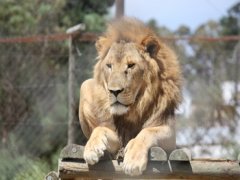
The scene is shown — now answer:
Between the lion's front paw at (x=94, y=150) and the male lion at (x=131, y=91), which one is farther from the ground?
the male lion at (x=131, y=91)

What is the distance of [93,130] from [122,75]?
15.7 inches

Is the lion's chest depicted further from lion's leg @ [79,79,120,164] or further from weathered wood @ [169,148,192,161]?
weathered wood @ [169,148,192,161]

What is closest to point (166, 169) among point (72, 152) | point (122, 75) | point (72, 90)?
→ point (72, 152)

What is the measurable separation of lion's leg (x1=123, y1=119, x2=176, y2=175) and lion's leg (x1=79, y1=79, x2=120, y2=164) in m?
0.15

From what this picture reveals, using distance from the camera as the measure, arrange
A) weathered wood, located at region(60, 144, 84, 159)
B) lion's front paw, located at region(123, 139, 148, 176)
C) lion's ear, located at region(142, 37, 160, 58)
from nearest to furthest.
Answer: lion's front paw, located at region(123, 139, 148, 176) < weathered wood, located at region(60, 144, 84, 159) < lion's ear, located at region(142, 37, 160, 58)

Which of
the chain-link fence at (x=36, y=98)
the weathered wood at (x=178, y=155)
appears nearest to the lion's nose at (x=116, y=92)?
the weathered wood at (x=178, y=155)

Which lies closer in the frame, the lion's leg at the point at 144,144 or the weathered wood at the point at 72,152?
the lion's leg at the point at 144,144

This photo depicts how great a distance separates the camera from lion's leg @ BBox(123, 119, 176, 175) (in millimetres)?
3411

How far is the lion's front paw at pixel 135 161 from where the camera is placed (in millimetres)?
3402

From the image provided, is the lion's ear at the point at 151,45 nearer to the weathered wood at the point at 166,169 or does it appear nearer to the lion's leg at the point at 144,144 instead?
the lion's leg at the point at 144,144

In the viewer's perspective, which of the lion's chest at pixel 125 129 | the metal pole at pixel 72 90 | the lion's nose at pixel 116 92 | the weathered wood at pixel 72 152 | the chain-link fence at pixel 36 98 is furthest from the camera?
the chain-link fence at pixel 36 98

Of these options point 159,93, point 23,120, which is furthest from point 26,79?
point 159,93

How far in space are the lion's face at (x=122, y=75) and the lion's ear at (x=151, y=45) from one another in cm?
8

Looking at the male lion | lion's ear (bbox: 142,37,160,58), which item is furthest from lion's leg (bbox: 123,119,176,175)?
lion's ear (bbox: 142,37,160,58)
